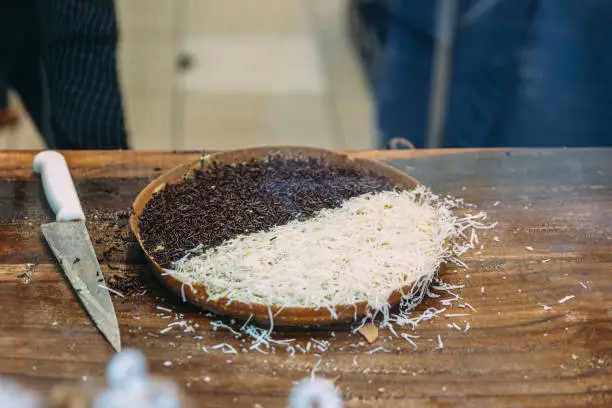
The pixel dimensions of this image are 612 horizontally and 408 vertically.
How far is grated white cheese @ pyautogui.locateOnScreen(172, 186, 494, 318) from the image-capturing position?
802 mm

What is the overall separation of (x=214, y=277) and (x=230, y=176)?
26cm

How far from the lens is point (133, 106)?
2.36 metres

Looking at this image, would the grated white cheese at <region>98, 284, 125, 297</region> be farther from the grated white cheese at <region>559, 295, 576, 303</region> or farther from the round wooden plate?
the grated white cheese at <region>559, 295, 576, 303</region>

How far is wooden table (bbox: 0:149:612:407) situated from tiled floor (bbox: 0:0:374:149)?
114cm

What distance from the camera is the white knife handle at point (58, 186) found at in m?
0.95

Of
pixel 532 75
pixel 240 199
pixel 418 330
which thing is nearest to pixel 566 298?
pixel 418 330

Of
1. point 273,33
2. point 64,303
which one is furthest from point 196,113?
point 64,303

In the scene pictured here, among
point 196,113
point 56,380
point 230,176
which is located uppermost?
point 230,176

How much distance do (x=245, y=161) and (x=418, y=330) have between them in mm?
464

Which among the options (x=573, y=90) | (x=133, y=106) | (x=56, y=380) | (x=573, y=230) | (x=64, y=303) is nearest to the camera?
(x=56, y=380)

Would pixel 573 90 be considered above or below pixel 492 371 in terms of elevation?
above

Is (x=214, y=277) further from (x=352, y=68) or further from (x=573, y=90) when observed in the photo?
(x=352, y=68)

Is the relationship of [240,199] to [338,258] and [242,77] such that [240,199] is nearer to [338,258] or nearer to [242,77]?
[338,258]

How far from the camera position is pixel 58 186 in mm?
1002
